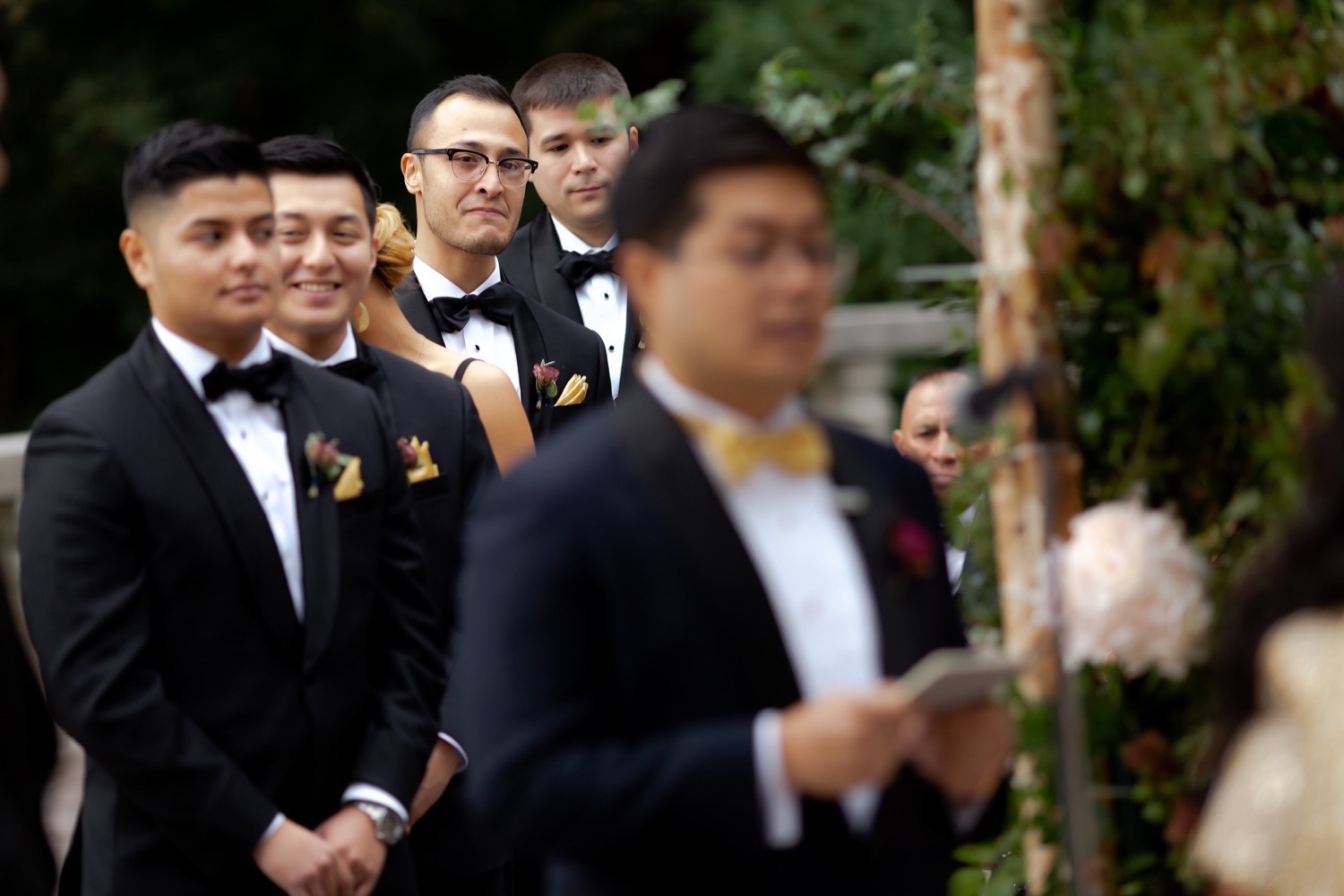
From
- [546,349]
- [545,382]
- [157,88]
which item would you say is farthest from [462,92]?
[157,88]

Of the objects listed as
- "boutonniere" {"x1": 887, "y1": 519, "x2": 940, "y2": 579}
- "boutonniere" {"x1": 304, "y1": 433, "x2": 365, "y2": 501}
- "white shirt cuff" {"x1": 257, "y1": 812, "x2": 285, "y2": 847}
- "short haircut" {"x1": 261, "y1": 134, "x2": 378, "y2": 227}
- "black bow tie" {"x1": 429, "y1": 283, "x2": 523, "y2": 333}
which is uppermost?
"short haircut" {"x1": 261, "y1": 134, "x2": 378, "y2": 227}

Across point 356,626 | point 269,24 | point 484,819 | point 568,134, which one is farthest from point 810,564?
point 269,24

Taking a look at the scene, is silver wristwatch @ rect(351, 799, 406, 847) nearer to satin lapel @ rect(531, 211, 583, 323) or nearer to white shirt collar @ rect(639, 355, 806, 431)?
white shirt collar @ rect(639, 355, 806, 431)

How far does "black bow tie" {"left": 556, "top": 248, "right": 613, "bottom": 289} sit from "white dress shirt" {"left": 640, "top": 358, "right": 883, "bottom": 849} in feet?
10.2

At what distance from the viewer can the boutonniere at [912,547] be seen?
2400 mm

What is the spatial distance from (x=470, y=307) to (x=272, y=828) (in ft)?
6.68

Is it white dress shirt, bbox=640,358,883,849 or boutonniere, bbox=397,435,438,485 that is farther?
boutonniere, bbox=397,435,438,485

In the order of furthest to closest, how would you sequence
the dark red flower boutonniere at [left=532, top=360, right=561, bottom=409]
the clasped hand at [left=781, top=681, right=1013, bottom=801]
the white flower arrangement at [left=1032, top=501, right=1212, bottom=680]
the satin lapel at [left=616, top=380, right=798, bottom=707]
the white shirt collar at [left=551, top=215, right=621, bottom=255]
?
the white shirt collar at [left=551, top=215, right=621, bottom=255] < the dark red flower boutonniere at [left=532, top=360, right=561, bottom=409] < the white flower arrangement at [left=1032, top=501, right=1212, bottom=680] < the satin lapel at [left=616, top=380, right=798, bottom=707] < the clasped hand at [left=781, top=681, right=1013, bottom=801]

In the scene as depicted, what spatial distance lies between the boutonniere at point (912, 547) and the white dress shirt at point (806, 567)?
0.17 feet

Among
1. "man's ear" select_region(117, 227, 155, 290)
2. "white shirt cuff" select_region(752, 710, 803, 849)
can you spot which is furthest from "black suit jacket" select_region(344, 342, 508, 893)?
"white shirt cuff" select_region(752, 710, 803, 849)

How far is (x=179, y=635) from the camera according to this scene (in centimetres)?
317

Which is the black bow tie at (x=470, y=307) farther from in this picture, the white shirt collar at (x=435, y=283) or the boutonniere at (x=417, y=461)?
the boutonniere at (x=417, y=461)

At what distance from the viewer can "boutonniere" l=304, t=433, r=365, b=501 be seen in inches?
130

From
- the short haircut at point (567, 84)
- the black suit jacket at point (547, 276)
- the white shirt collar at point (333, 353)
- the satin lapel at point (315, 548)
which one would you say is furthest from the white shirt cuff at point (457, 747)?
the short haircut at point (567, 84)
